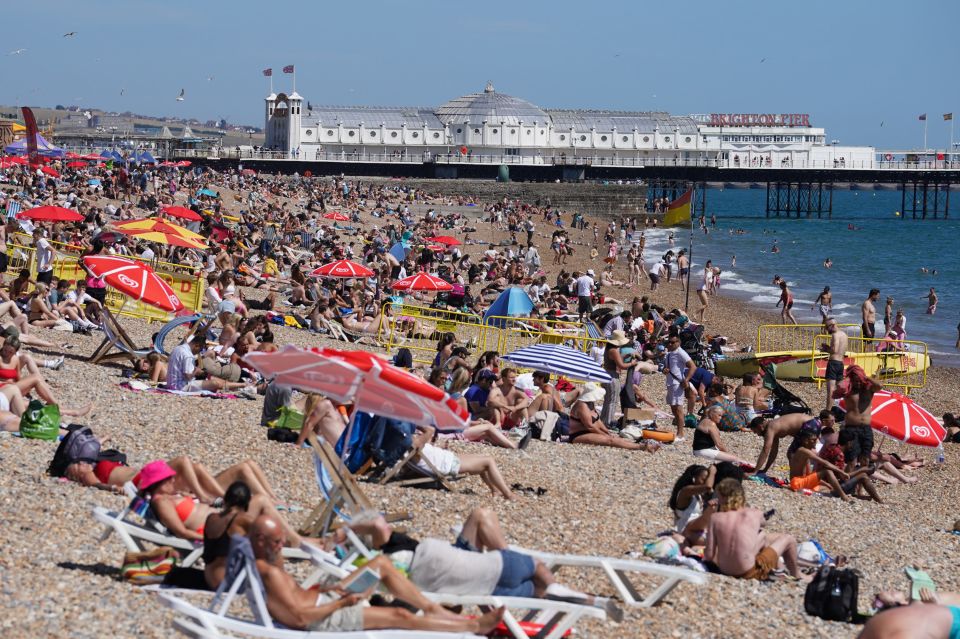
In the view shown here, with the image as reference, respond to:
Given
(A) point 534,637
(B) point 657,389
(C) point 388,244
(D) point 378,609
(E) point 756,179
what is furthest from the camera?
(E) point 756,179

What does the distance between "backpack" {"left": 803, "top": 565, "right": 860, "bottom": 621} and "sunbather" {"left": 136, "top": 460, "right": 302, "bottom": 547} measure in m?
2.70

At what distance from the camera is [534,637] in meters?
5.25

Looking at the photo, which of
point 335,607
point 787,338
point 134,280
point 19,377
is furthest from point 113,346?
point 787,338

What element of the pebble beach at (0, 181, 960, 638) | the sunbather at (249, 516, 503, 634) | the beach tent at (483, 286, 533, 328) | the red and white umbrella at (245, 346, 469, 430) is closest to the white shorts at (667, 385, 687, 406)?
the pebble beach at (0, 181, 960, 638)

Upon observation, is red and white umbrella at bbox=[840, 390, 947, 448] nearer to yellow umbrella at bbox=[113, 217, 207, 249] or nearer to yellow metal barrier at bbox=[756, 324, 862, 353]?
yellow metal barrier at bbox=[756, 324, 862, 353]

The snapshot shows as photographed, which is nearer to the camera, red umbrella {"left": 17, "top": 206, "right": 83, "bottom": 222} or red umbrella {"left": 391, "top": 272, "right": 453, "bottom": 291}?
red umbrella {"left": 391, "top": 272, "right": 453, "bottom": 291}

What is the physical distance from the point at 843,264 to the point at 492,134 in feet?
118

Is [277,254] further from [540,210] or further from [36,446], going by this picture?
[540,210]

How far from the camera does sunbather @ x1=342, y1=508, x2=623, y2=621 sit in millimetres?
5281

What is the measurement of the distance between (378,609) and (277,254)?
63.0ft

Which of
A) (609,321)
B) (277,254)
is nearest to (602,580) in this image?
(609,321)

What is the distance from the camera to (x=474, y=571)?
5305 mm

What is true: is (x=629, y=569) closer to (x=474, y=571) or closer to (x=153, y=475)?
(x=474, y=571)

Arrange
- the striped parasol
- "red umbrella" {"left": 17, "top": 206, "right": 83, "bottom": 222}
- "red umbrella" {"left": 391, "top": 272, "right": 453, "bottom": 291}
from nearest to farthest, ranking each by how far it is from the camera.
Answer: the striped parasol
"red umbrella" {"left": 391, "top": 272, "right": 453, "bottom": 291}
"red umbrella" {"left": 17, "top": 206, "right": 83, "bottom": 222}
